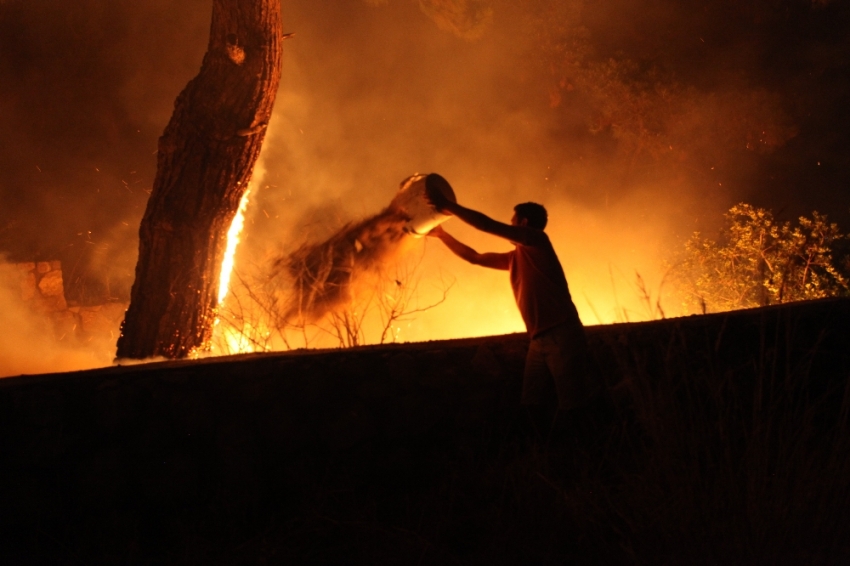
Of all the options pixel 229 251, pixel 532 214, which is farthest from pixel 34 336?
pixel 532 214

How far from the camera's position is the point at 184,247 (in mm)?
5699

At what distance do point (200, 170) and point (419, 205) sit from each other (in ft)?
5.74

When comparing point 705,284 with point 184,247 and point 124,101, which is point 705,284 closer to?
point 184,247

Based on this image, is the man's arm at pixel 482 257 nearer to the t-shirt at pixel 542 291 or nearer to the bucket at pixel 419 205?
the bucket at pixel 419 205

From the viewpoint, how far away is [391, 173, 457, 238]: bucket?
16.9ft

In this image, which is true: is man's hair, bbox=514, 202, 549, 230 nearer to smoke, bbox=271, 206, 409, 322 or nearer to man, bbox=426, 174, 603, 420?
man, bbox=426, 174, 603, 420

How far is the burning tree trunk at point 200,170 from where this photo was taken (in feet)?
18.4

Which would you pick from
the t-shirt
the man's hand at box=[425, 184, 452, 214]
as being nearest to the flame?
the man's hand at box=[425, 184, 452, 214]

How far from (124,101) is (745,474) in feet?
34.6

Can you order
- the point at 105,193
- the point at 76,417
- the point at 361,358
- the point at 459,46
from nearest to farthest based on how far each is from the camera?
the point at 76,417
the point at 361,358
the point at 105,193
the point at 459,46

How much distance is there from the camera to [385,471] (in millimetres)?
3809

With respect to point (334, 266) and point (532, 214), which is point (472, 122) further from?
point (532, 214)

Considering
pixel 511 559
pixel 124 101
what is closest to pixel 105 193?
pixel 124 101

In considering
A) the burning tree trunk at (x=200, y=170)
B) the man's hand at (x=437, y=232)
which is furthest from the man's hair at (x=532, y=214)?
the burning tree trunk at (x=200, y=170)
